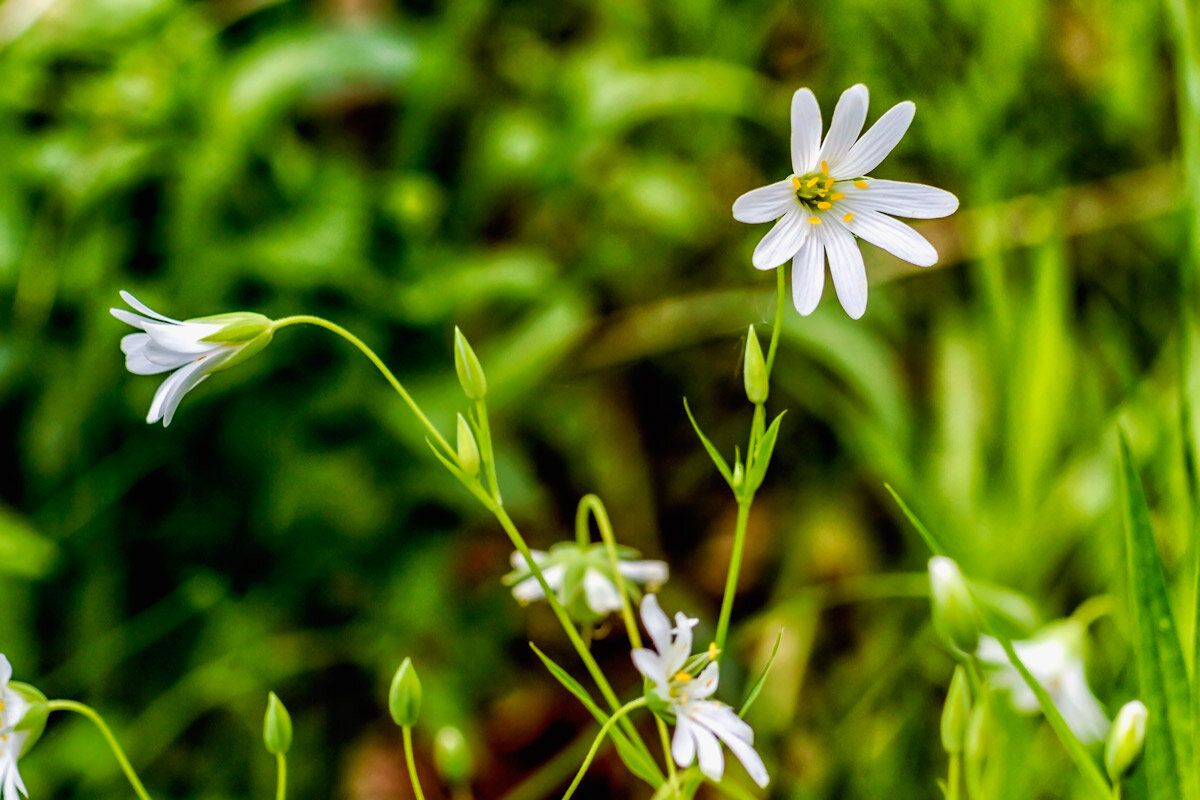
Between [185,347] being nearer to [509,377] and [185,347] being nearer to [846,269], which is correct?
[846,269]

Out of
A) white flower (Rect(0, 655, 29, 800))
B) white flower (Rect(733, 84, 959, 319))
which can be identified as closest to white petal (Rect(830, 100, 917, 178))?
white flower (Rect(733, 84, 959, 319))

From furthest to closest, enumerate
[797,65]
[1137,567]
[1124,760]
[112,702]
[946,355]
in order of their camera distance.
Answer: [797,65], [946,355], [112,702], [1137,567], [1124,760]

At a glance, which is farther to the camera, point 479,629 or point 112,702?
point 479,629

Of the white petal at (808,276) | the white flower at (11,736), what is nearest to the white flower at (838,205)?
the white petal at (808,276)

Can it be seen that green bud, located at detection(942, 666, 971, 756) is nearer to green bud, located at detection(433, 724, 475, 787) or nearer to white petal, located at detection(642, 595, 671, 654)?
white petal, located at detection(642, 595, 671, 654)

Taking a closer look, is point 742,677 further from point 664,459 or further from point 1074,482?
point 1074,482

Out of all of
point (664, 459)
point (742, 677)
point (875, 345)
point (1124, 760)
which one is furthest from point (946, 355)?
point (1124, 760)

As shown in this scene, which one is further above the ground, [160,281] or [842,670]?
[160,281]
